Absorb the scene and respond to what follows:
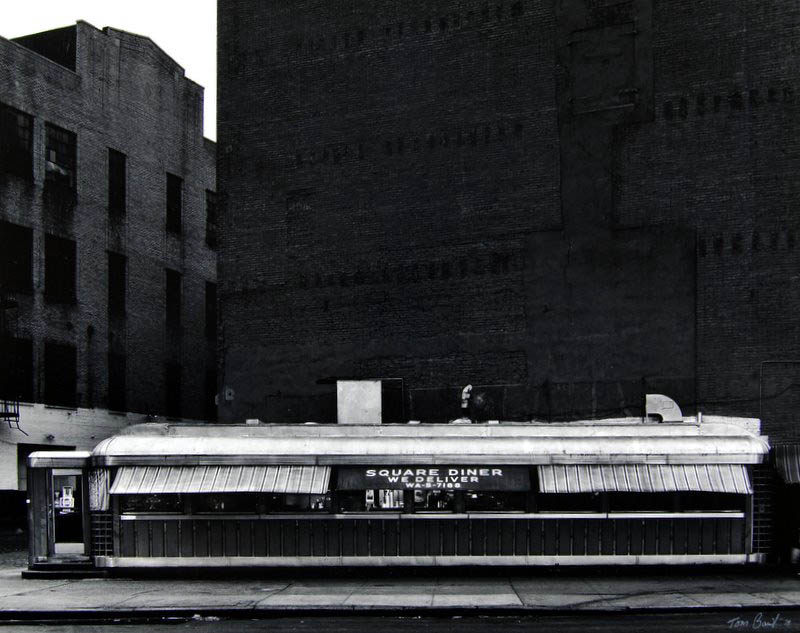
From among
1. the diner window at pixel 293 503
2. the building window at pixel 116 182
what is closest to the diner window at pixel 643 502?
the diner window at pixel 293 503

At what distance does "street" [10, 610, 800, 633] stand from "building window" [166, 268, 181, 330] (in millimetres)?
27518

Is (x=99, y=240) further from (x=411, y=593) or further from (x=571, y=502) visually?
(x=411, y=593)

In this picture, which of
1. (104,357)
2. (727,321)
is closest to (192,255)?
(104,357)

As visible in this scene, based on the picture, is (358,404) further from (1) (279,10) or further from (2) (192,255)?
(2) (192,255)

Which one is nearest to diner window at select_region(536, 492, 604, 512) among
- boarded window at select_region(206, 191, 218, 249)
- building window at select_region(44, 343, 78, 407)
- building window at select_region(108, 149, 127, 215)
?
building window at select_region(44, 343, 78, 407)

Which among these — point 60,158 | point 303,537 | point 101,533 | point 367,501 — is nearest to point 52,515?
point 101,533

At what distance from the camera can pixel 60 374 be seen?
122ft

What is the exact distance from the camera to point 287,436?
22.3 m

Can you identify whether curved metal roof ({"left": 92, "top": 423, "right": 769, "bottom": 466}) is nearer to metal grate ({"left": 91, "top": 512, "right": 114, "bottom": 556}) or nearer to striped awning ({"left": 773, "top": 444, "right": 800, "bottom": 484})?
striped awning ({"left": 773, "top": 444, "right": 800, "bottom": 484})

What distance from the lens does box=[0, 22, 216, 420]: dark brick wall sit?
36219 millimetres

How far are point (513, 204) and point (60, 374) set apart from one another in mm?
17993

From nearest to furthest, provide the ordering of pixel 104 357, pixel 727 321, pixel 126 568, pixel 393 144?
pixel 126 568 → pixel 727 321 → pixel 393 144 → pixel 104 357

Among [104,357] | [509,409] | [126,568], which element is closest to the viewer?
[126,568]

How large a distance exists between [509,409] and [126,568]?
1008 cm
